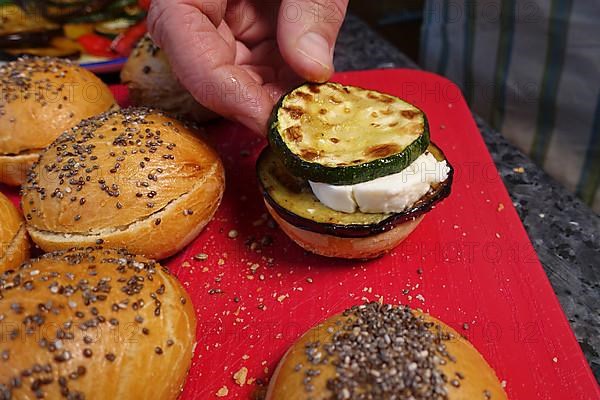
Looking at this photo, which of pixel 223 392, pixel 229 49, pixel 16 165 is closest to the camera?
pixel 223 392

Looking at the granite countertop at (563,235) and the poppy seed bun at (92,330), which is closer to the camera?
the poppy seed bun at (92,330)

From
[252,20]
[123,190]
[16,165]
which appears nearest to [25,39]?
[16,165]

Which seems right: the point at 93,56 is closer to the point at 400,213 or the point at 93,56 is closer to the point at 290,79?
the point at 290,79

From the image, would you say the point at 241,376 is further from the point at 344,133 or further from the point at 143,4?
the point at 143,4

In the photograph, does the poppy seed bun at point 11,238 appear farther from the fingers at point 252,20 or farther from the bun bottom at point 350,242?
the fingers at point 252,20

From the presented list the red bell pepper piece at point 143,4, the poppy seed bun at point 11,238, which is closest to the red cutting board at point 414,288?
the poppy seed bun at point 11,238

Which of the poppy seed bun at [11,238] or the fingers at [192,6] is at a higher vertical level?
the fingers at [192,6]
